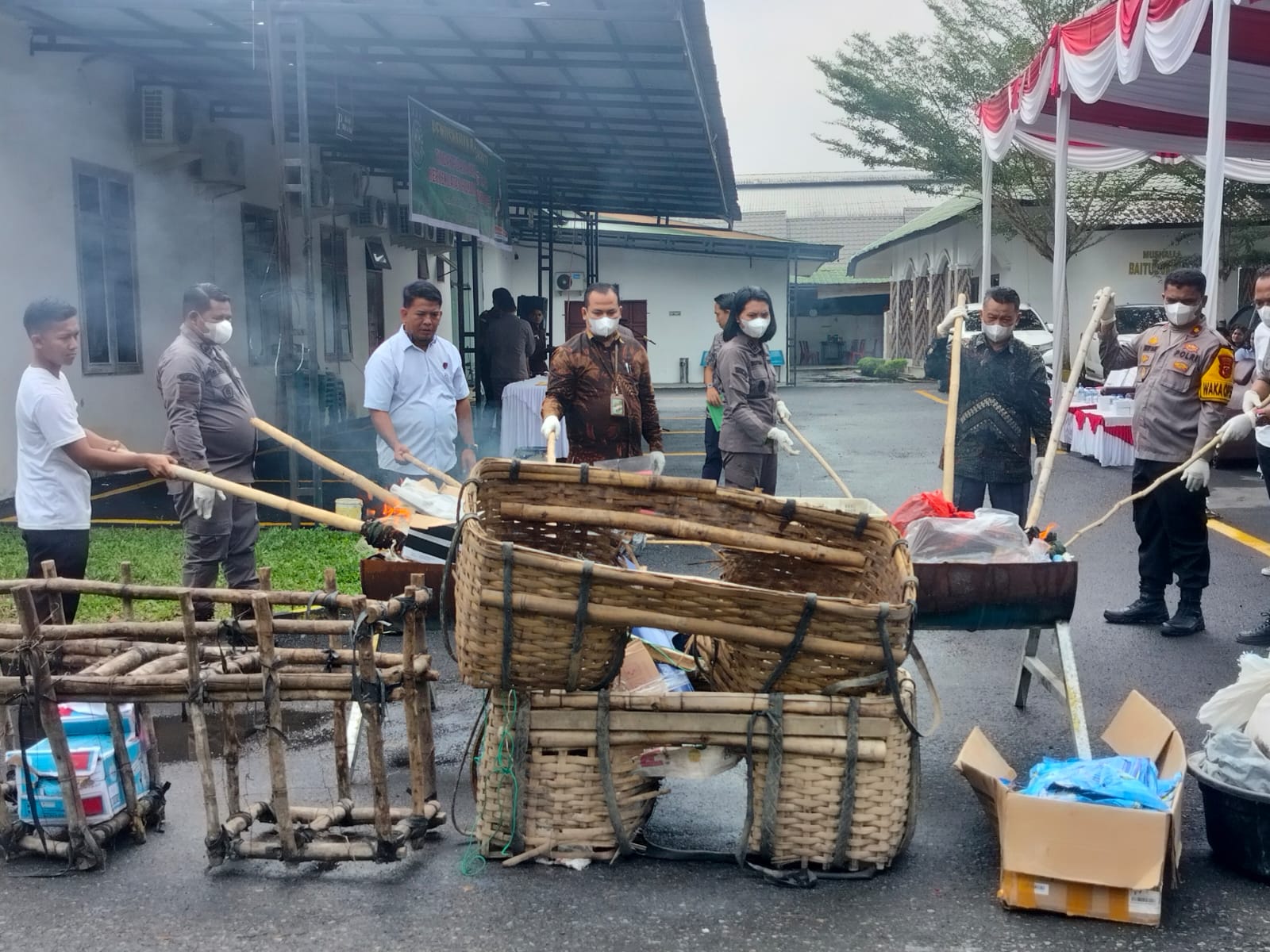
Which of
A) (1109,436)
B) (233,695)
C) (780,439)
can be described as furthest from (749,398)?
(1109,436)

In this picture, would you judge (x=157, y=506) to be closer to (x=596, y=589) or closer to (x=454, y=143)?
(x=454, y=143)

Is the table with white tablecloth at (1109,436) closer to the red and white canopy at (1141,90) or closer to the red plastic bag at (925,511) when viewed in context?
the red and white canopy at (1141,90)

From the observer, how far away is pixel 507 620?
122 inches

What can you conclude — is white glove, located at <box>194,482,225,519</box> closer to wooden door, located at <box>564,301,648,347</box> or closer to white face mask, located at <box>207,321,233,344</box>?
white face mask, located at <box>207,321,233,344</box>

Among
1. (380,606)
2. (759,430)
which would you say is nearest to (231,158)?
(759,430)

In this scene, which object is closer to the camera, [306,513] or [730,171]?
[306,513]

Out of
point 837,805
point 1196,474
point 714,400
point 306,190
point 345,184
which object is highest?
point 345,184

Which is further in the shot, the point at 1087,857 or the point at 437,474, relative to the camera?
the point at 437,474

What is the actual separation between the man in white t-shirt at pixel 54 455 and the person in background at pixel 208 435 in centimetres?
46

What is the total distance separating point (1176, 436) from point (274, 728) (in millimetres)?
4677

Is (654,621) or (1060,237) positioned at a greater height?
(1060,237)

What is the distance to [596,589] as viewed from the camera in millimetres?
3092

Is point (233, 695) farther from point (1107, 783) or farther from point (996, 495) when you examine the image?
point (996, 495)

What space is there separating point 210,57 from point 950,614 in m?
8.90
